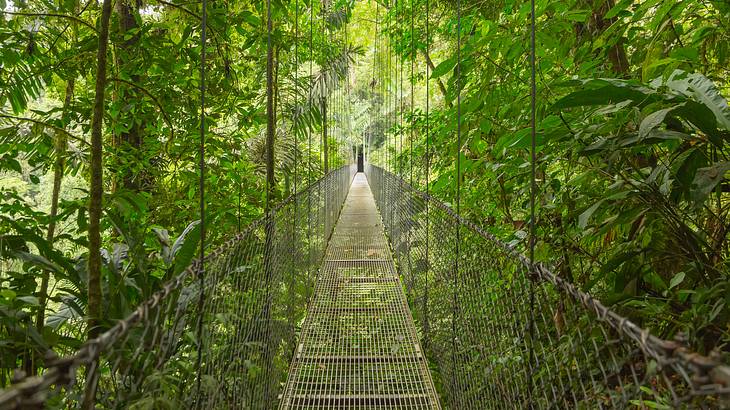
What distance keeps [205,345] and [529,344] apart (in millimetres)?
716

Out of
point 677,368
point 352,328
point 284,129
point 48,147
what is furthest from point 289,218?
point 284,129

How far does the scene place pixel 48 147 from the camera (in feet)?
5.82

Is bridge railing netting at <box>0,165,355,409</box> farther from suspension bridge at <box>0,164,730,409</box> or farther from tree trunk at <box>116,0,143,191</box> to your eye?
tree trunk at <box>116,0,143,191</box>

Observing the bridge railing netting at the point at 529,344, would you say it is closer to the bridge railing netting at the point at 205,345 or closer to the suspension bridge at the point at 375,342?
the suspension bridge at the point at 375,342

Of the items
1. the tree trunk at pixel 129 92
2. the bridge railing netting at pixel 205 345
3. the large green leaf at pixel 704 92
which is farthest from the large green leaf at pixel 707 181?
the tree trunk at pixel 129 92

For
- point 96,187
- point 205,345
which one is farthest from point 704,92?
point 96,187

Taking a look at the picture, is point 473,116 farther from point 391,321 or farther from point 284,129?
point 284,129

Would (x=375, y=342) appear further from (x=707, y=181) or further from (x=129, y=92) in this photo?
(x=707, y=181)

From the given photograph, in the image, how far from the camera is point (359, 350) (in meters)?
2.44

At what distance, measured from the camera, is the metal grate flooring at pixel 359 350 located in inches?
78.7

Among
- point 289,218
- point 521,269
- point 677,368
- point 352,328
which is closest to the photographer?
point 677,368

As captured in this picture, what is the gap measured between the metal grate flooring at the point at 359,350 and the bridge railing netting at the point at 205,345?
14cm

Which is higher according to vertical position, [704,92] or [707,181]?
[704,92]

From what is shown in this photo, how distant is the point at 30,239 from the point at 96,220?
336mm
